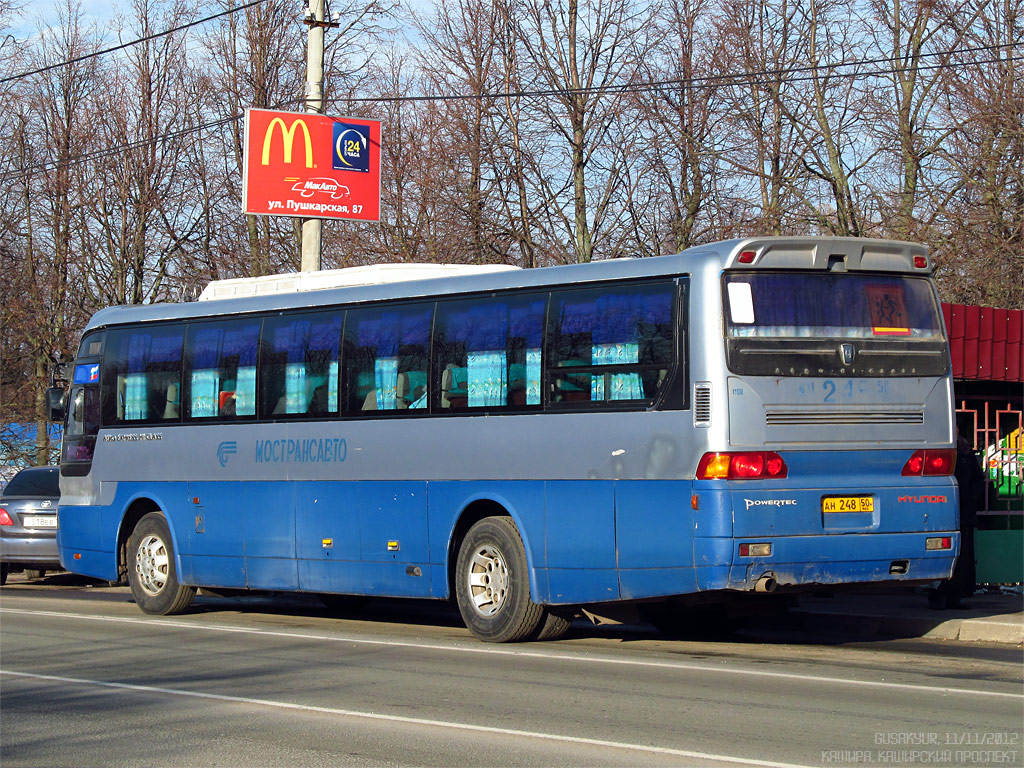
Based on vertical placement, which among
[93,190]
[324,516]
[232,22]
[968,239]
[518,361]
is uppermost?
[232,22]

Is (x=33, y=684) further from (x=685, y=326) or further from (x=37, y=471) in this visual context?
(x=37, y=471)

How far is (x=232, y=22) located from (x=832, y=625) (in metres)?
29.4

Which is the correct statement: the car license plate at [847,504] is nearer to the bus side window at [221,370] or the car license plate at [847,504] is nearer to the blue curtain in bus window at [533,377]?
the blue curtain in bus window at [533,377]

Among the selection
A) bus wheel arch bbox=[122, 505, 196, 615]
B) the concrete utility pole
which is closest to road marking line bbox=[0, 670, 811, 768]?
bus wheel arch bbox=[122, 505, 196, 615]

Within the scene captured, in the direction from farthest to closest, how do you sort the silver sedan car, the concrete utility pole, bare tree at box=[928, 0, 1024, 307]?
bare tree at box=[928, 0, 1024, 307], the concrete utility pole, the silver sedan car

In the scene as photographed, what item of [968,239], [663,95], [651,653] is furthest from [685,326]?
[663,95]

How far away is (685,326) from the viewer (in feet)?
36.5

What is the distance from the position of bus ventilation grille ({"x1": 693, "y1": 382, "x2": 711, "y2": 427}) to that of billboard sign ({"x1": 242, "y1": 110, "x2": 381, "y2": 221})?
12.2 m

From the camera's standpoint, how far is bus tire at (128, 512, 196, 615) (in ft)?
52.2

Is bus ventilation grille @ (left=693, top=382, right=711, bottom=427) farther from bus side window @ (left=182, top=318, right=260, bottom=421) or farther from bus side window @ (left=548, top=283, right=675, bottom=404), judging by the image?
bus side window @ (left=182, top=318, right=260, bottom=421)

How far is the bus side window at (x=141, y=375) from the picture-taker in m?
16.0

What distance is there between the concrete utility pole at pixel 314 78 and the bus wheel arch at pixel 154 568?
6.35m

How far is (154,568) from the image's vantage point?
52.7ft

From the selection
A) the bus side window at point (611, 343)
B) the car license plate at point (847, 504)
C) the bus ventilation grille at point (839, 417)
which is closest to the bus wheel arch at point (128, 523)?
the bus side window at point (611, 343)
